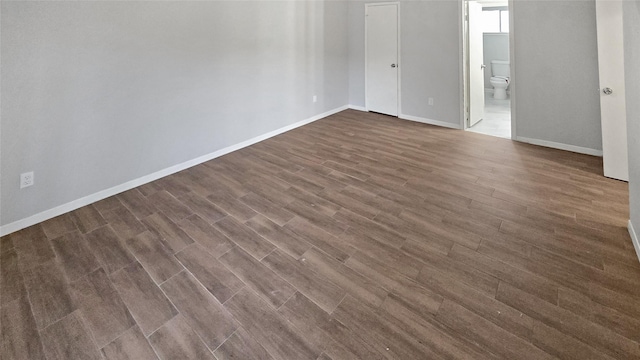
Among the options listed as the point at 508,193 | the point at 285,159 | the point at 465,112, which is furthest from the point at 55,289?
the point at 465,112

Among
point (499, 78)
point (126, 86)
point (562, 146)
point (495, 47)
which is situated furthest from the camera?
point (495, 47)

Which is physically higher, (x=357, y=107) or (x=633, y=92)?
(x=357, y=107)

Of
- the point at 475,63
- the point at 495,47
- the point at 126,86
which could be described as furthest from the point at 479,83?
the point at 126,86

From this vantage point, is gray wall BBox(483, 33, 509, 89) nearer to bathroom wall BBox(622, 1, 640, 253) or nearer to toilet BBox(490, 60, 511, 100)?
toilet BBox(490, 60, 511, 100)

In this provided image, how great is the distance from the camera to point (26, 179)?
2559 millimetres

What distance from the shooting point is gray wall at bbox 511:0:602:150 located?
3.41m

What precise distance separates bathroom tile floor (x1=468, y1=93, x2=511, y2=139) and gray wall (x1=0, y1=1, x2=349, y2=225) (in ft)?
10.8

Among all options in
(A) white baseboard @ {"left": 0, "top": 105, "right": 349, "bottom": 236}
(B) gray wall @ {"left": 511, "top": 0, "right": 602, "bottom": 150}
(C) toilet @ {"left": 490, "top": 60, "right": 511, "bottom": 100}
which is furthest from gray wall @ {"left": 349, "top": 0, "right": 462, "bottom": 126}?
(C) toilet @ {"left": 490, "top": 60, "right": 511, "bottom": 100}

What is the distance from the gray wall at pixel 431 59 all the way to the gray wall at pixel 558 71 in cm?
90

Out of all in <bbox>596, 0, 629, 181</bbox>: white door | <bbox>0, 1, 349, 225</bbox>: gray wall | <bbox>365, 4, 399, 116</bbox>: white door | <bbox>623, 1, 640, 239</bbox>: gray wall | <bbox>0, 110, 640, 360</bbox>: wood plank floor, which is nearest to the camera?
<bbox>0, 110, 640, 360</bbox>: wood plank floor

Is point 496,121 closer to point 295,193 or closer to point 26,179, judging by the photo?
point 295,193

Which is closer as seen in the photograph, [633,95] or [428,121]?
[633,95]

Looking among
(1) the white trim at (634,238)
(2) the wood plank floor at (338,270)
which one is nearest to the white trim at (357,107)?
(2) the wood plank floor at (338,270)

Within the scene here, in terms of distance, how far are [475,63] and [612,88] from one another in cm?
216
